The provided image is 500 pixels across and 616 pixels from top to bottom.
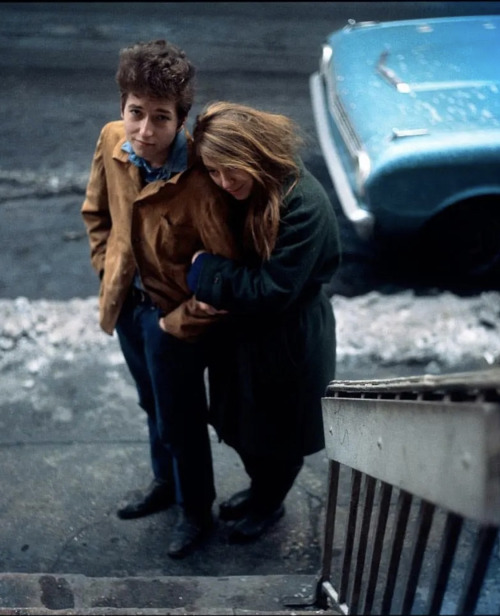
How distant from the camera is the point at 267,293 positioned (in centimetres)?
232

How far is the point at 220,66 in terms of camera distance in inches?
317

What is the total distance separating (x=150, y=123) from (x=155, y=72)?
0.14m

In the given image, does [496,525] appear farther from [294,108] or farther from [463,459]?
[294,108]

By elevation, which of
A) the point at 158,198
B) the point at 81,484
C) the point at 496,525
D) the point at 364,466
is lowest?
the point at 81,484

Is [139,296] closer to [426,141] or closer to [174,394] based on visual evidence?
[174,394]

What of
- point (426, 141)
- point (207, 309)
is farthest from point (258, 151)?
point (426, 141)

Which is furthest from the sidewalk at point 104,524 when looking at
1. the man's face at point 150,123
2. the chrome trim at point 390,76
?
the chrome trim at point 390,76

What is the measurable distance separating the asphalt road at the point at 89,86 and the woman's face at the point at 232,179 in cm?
121

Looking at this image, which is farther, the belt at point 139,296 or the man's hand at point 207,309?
the belt at point 139,296

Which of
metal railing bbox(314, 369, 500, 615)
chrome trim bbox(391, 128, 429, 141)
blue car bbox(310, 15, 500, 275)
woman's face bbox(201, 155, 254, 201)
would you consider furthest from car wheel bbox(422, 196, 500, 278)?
metal railing bbox(314, 369, 500, 615)

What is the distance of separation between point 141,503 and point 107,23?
7.36 metres

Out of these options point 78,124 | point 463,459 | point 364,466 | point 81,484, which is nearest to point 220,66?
point 78,124

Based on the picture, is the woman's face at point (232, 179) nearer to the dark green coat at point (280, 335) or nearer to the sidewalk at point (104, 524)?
the dark green coat at point (280, 335)

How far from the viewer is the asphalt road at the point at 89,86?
5.22 metres
